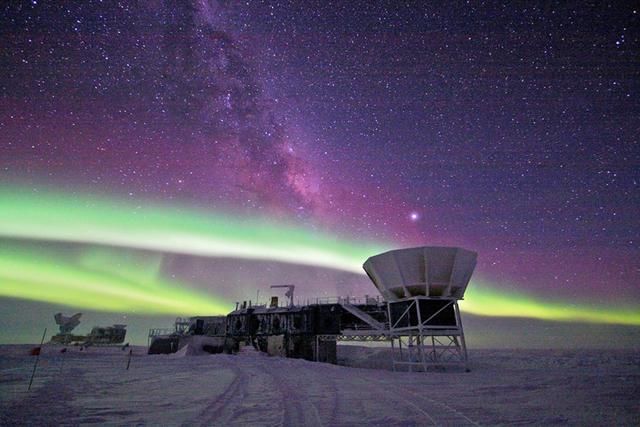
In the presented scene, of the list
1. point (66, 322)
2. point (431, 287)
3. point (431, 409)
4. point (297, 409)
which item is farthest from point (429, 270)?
point (66, 322)

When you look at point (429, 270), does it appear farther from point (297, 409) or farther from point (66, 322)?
point (66, 322)

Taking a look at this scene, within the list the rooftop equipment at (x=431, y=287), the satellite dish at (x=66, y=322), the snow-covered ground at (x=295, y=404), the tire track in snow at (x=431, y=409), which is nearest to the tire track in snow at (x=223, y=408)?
the snow-covered ground at (x=295, y=404)

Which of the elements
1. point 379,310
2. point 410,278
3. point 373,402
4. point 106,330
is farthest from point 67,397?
point 106,330

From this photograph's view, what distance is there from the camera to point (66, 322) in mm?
102500

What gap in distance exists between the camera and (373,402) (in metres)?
12.1

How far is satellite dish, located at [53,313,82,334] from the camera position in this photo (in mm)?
102125

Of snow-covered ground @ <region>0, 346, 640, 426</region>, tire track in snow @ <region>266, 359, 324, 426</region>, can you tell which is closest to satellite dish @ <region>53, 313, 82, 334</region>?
snow-covered ground @ <region>0, 346, 640, 426</region>

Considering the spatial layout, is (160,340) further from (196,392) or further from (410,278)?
(196,392)

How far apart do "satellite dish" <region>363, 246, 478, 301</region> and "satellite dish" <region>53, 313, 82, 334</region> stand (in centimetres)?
11267

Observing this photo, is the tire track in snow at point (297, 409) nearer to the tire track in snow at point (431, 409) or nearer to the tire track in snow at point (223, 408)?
the tire track in snow at point (223, 408)

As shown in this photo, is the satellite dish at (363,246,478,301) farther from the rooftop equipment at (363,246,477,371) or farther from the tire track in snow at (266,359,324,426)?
the tire track in snow at (266,359,324,426)

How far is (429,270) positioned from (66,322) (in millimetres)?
117733

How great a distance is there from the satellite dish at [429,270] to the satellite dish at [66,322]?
113 metres

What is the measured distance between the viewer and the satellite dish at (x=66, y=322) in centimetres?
10212
